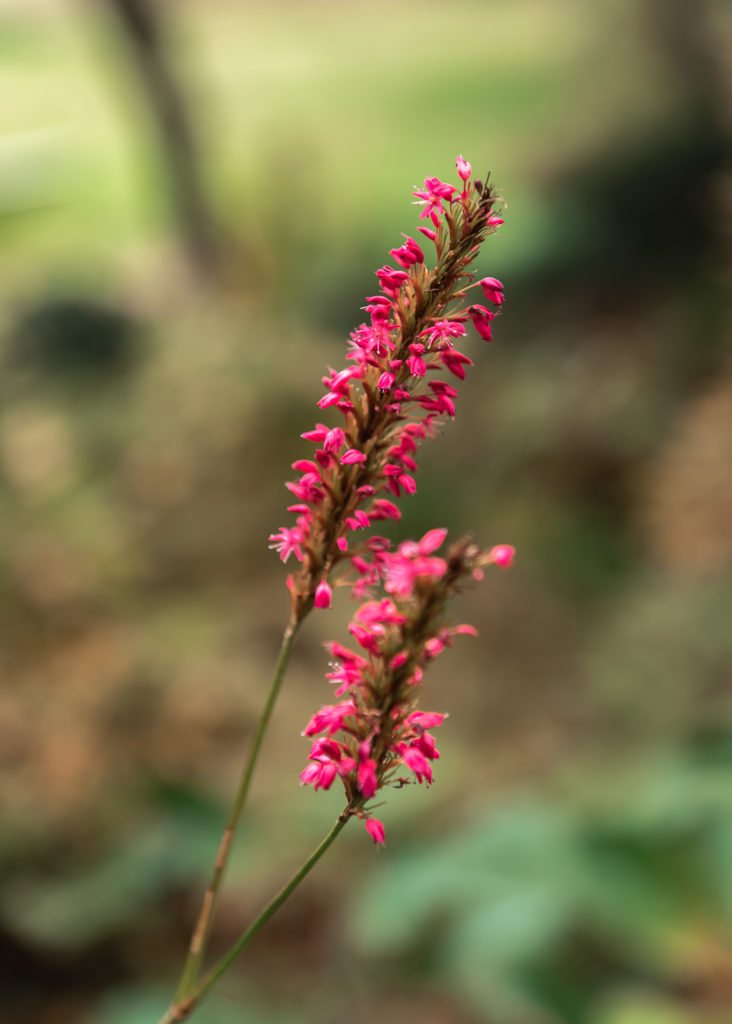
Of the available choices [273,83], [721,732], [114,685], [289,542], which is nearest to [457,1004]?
[721,732]

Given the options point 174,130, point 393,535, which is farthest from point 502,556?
point 174,130

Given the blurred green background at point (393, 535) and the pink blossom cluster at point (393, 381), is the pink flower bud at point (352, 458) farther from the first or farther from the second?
the blurred green background at point (393, 535)

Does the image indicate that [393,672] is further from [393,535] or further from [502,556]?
[393,535]

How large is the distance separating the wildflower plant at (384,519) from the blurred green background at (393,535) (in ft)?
5.32

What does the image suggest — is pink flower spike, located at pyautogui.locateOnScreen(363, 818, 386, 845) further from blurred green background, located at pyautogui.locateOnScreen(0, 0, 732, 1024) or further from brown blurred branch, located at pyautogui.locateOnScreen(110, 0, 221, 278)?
brown blurred branch, located at pyautogui.locateOnScreen(110, 0, 221, 278)

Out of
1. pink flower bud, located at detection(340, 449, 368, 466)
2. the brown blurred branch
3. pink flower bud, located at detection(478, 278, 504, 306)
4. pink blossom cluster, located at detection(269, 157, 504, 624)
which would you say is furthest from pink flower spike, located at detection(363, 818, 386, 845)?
the brown blurred branch

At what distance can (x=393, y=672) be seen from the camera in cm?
93

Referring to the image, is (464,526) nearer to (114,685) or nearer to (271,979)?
(114,685)

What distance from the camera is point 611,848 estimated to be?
8.92 ft

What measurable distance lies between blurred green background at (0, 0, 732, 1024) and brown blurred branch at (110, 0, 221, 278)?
0.04 metres

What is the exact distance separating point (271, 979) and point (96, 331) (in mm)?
6137

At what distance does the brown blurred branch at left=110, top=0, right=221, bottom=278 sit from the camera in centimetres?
950

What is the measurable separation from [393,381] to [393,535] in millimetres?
4359

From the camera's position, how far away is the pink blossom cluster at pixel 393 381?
37.5 inches
